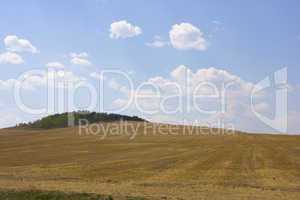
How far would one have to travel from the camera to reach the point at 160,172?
30.1 meters

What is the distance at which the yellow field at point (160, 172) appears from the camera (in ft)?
71.4

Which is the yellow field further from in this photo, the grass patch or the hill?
the hill

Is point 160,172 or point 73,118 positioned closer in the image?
point 160,172

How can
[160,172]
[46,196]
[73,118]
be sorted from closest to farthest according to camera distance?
[46,196] < [160,172] < [73,118]

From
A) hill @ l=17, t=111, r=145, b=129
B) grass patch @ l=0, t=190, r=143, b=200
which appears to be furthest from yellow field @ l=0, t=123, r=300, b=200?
hill @ l=17, t=111, r=145, b=129

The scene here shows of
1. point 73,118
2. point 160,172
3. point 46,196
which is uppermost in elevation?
point 73,118

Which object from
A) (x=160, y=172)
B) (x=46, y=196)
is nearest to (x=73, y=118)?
(x=160, y=172)

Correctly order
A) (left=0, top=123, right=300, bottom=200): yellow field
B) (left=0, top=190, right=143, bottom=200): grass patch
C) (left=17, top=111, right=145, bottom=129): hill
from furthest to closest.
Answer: (left=17, top=111, right=145, bottom=129): hill, (left=0, top=123, right=300, bottom=200): yellow field, (left=0, top=190, right=143, bottom=200): grass patch

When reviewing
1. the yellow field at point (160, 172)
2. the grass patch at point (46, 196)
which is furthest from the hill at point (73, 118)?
the grass patch at point (46, 196)

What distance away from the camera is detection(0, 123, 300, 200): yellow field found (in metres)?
21.8

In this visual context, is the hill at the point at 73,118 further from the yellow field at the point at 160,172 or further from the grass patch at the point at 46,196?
the grass patch at the point at 46,196

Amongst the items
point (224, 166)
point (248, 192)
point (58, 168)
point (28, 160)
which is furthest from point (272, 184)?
point (28, 160)

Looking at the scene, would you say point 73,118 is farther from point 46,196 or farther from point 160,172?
point 46,196

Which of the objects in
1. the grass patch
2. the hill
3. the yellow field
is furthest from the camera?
the hill
